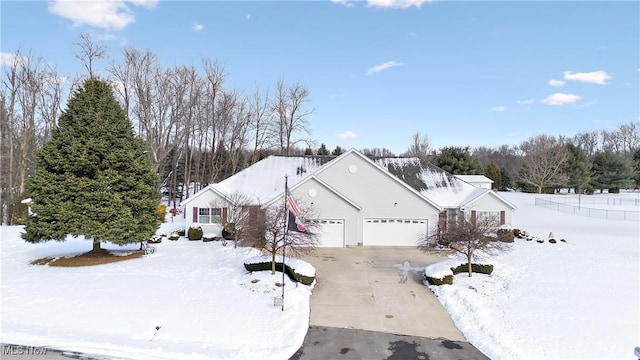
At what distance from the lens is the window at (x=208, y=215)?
24656mm

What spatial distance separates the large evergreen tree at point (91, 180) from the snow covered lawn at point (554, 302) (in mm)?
14116

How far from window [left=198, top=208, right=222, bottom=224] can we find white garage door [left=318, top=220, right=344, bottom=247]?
22.3 ft

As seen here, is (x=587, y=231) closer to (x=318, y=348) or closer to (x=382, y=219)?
(x=382, y=219)

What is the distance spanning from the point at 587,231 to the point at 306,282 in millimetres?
23037

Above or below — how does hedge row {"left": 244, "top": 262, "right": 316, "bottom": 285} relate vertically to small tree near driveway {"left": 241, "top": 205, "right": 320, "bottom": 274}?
below

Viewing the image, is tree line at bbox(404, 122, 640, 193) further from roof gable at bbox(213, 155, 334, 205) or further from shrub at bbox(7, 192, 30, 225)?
shrub at bbox(7, 192, 30, 225)

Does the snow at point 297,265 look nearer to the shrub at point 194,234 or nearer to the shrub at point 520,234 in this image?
the shrub at point 194,234

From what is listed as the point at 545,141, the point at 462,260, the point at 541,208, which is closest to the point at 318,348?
the point at 462,260

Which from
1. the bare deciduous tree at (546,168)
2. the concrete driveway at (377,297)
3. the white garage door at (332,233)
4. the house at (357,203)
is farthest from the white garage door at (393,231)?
the bare deciduous tree at (546,168)

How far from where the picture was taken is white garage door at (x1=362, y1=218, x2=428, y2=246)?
24281mm

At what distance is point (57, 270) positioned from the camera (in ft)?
54.1

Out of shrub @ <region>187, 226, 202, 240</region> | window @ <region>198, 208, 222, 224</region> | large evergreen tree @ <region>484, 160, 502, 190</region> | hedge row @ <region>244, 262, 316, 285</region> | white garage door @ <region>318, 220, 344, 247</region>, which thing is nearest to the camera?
hedge row @ <region>244, 262, 316, 285</region>

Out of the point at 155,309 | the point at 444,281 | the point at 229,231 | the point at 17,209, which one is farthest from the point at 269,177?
the point at 17,209

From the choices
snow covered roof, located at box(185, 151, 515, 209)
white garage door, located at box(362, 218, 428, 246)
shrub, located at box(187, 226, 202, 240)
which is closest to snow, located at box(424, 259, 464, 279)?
white garage door, located at box(362, 218, 428, 246)
